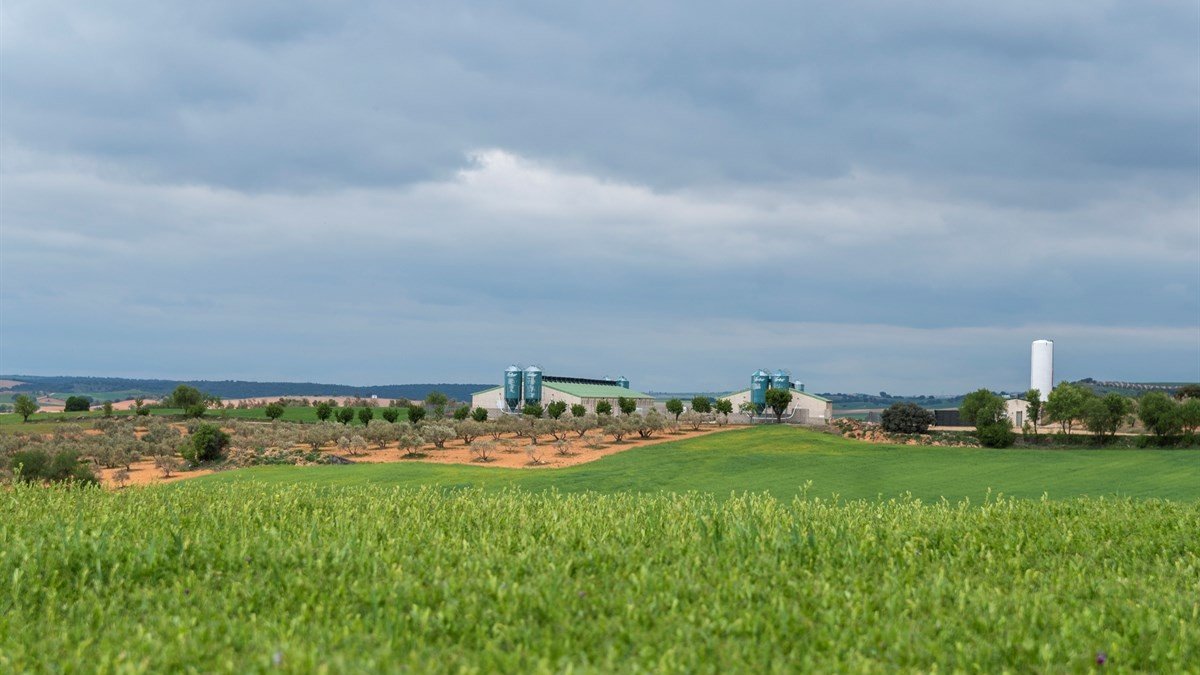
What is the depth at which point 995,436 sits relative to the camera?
170 ft

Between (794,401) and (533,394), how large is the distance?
1023 inches

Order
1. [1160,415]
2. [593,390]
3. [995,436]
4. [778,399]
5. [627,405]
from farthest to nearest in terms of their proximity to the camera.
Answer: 1. [593,390]
2. [627,405]
3. [778,399]
4. [1160,415]
5. [995,436]

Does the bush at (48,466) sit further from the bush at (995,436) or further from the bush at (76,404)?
the bush at (76,404)

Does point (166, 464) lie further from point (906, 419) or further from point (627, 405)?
point (906, 419)

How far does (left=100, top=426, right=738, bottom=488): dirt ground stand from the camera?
40.7 m

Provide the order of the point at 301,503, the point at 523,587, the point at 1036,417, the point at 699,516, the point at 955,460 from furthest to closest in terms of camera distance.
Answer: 1. the point at 1036,417
2. the point at 955,460
3. the point at 301,503
4. the point at 699,516
5. the point at 523,587

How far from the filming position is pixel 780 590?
697 cm

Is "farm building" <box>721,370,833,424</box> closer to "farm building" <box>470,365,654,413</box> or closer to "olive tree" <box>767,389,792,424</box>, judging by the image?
"olive tree" <box>767,389,792,424</box>

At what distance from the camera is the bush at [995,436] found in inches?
2042

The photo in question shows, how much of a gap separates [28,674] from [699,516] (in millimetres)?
6648

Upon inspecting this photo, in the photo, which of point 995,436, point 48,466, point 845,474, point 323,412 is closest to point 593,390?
point 323,412

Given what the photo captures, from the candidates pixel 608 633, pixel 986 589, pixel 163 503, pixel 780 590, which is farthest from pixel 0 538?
pixel 986 589

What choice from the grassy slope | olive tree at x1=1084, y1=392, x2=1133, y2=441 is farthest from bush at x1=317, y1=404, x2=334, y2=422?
olive tree at x1=1084, y1=392, x2=1133, y2=441

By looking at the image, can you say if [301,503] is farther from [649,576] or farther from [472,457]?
→ [472,457]
